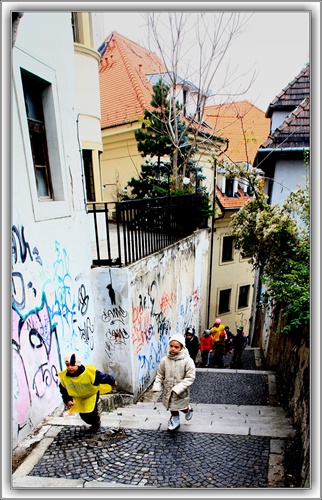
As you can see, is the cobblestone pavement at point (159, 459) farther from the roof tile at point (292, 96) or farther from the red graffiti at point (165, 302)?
the roof tile at point (292, 96)

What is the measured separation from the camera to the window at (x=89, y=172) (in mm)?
8523

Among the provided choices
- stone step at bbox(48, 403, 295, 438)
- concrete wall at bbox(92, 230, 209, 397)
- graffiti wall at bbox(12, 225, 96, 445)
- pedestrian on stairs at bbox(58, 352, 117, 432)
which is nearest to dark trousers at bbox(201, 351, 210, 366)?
concrete wall at bbox(92, 230, 209, 397)

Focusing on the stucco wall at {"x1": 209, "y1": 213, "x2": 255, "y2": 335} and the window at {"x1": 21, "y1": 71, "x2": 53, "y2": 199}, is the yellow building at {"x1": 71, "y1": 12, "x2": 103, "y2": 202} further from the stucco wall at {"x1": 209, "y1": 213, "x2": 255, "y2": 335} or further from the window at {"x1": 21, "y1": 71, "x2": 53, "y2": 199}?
the stucco wall at {"x1": 209, "y1": 213, "x2": 255, "y2": 335}

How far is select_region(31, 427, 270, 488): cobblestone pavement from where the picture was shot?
2.71 m

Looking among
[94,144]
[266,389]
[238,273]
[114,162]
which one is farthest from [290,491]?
[238,273]

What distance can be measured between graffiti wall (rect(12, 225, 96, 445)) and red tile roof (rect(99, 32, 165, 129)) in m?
10.0

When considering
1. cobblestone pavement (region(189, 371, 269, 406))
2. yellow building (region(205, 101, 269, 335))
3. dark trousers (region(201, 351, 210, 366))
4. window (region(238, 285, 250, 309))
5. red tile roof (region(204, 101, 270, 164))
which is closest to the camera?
cobblestone pavement (region(189, 371, 269, 406))

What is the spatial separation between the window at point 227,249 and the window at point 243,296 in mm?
2441

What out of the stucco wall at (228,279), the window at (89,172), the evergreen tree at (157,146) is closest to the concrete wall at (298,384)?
the window at (89,172)

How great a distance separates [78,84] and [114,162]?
251 inches

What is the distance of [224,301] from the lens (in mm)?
18516

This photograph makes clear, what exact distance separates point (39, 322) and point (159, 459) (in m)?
1.89

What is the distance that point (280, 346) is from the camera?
6578mm

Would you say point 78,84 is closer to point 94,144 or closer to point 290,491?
point 94,144
